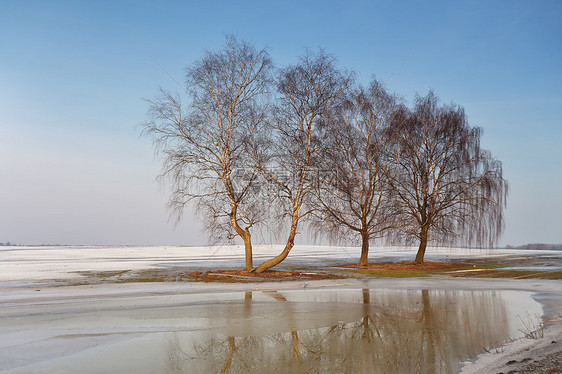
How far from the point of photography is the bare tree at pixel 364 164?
2808 centimetres

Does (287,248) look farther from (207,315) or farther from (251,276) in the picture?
(207,315)

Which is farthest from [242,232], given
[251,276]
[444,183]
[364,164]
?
[444,183]

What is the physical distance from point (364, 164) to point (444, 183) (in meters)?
6.44

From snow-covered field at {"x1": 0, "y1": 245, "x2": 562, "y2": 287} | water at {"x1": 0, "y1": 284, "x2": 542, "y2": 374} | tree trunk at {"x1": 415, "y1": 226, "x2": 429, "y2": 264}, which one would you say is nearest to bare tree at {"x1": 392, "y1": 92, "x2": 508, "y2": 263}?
tree trunk at {"x1": 415, "y1": 226, "x2": 429, "y2": 264}

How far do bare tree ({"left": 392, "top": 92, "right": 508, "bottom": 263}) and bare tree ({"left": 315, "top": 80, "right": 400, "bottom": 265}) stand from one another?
1247 mm

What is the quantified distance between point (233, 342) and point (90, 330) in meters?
3.19

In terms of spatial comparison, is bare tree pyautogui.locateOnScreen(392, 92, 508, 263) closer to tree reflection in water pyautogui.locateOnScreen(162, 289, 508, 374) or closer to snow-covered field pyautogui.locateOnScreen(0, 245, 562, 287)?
snow-covered field pyautogui.locateOnScreen(0, 245, 562, 287)

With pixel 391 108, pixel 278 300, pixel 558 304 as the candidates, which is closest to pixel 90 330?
pixel 278 300

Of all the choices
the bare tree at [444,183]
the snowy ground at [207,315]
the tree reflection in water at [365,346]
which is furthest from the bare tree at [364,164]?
the tree reflection in water at [365,346]

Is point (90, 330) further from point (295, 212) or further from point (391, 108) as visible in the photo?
point (391, 108)

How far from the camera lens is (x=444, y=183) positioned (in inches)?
1248

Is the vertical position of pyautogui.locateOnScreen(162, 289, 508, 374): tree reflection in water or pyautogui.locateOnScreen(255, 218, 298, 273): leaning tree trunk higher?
pyautogui.locateOnScreen(255, 218, 298, 273): leaning tree trunk

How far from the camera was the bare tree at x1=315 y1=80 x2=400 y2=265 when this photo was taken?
92.1ft

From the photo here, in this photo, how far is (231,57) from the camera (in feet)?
Result: 76.2
